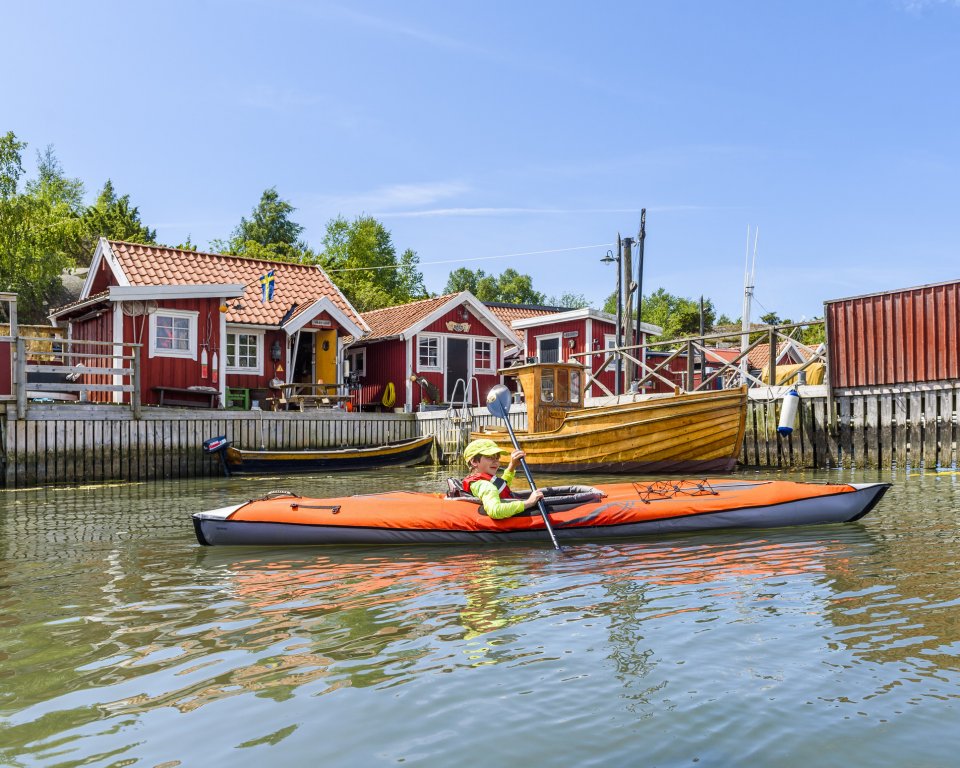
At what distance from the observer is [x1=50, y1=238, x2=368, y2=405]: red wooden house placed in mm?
19844

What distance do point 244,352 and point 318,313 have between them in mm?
2215

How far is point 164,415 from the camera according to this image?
18.2 meters

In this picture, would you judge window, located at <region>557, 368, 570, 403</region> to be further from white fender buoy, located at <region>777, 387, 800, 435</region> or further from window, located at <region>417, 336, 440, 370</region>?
window, located at <region>417, 336, 440, 370</region>

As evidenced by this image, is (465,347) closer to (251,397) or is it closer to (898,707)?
(251,397)

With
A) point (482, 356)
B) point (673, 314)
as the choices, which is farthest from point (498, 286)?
point (482, 356)

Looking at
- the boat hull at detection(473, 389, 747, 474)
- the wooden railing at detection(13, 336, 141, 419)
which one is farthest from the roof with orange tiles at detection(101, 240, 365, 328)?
the boat hull at detection(473, 389, 747, 474)

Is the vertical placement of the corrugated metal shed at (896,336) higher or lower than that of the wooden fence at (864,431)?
higher

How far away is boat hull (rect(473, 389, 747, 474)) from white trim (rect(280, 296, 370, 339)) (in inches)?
330

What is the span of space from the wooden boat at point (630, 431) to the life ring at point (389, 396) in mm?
8114

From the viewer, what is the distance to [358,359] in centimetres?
2775

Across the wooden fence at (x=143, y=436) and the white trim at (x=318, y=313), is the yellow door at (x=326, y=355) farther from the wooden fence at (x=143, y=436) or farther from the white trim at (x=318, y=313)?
the wooden fence at (x=143, y=436)

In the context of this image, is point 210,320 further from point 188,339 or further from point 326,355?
point 326,355

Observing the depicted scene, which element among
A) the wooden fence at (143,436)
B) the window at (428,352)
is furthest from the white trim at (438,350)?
the wooden fence at (143,436)

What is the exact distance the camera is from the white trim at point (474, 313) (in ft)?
82.5
